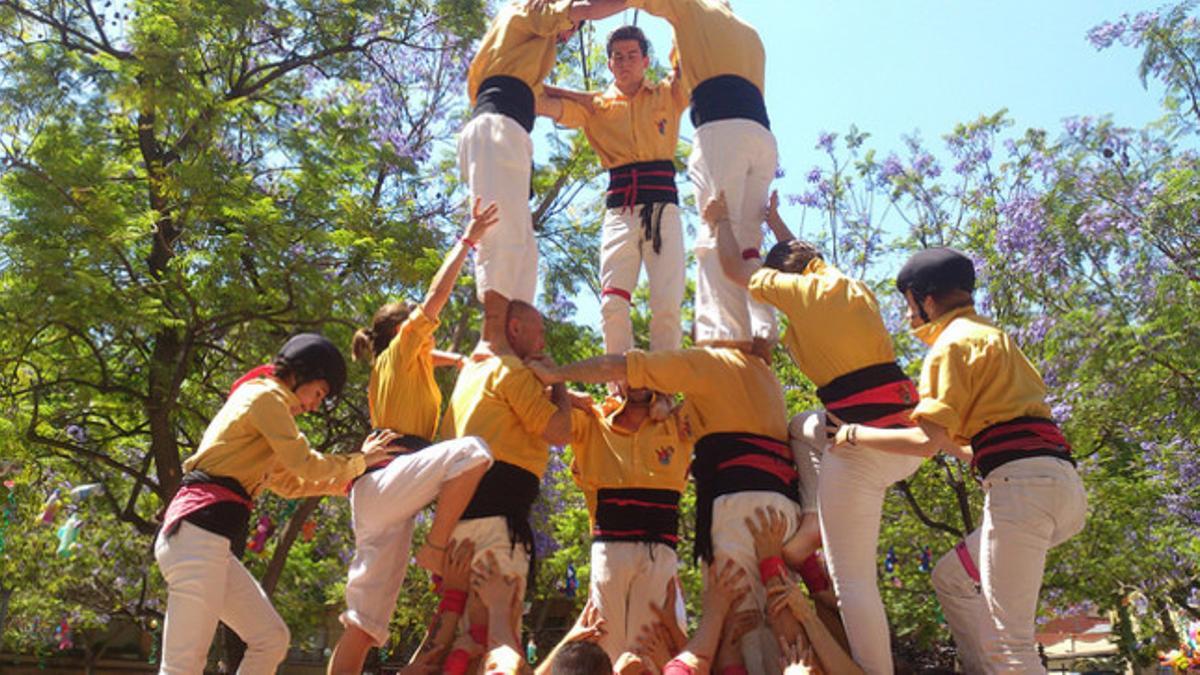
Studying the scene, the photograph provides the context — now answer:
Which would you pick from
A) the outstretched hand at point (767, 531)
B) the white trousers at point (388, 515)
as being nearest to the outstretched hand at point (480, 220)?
the white trousers at point (388, 515)

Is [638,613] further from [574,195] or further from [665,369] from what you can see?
[574,195]

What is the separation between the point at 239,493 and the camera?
539cm

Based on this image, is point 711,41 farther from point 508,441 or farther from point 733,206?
point 508,441

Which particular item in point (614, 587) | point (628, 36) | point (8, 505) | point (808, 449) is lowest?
point (614, 587)

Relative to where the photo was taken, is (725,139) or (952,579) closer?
→ (952,579)

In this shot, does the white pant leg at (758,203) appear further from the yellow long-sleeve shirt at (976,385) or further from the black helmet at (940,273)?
the yellow long-sleeve shirt at (976,385)

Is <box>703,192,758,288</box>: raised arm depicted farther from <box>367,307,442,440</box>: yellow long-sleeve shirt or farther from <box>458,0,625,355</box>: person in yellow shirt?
<box>367,307,442,440</box>: yellow long-sleeve shirt

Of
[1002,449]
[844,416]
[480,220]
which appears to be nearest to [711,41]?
[480,220]

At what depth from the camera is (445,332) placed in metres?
14.9

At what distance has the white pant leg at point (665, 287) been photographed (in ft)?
22.5

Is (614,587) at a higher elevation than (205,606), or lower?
higher

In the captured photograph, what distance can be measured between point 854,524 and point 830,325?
993mm

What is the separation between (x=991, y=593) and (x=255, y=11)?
11.2 meters

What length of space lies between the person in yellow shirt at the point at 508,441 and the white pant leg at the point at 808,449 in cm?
129
